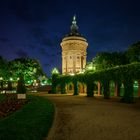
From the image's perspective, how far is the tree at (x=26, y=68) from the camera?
8260 cm

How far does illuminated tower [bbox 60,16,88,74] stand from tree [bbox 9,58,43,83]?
482 inches

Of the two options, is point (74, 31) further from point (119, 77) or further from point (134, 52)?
point (119, 77)

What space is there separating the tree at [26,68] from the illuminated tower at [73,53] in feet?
40.2

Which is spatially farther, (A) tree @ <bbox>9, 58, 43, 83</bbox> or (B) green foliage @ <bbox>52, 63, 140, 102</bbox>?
(A) tree @ <bbox>9, 58, 43, 83</bbox>

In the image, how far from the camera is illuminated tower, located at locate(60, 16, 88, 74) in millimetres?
92312

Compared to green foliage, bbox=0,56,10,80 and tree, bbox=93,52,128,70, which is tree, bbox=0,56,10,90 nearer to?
green foliage, bbox=0,56,10,80

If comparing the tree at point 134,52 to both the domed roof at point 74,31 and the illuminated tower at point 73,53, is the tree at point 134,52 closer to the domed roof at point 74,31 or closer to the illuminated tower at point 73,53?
the illuminated tower at point 73,53

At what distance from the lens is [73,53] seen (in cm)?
9206

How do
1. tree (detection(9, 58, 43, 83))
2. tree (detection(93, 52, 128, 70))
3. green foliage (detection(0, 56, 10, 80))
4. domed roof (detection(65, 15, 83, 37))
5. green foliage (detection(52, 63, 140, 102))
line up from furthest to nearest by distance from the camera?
domed roof (detection(65, 15, 83, 37))
tree (detection(9, 58, 43, 83))
green foliage (detection(0, 56, 10, 80))
tree (detection(93, 52, 128, 70))
green foliage (detection(52, 63, 140, 102))

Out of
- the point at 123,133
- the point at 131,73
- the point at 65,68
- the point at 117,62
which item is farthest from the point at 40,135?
the point at 65,68

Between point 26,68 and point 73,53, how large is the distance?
19.0 metres

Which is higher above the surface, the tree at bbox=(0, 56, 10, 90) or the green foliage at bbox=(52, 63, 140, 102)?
the tree at bbox=(0, 56, 10, 90)

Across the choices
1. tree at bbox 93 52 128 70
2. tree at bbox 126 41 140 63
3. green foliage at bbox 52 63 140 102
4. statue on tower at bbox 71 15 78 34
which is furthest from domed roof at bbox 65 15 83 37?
green foliage at bbox 52 63 140 102

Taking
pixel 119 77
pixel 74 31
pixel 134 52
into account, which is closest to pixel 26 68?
pixel 74 31
